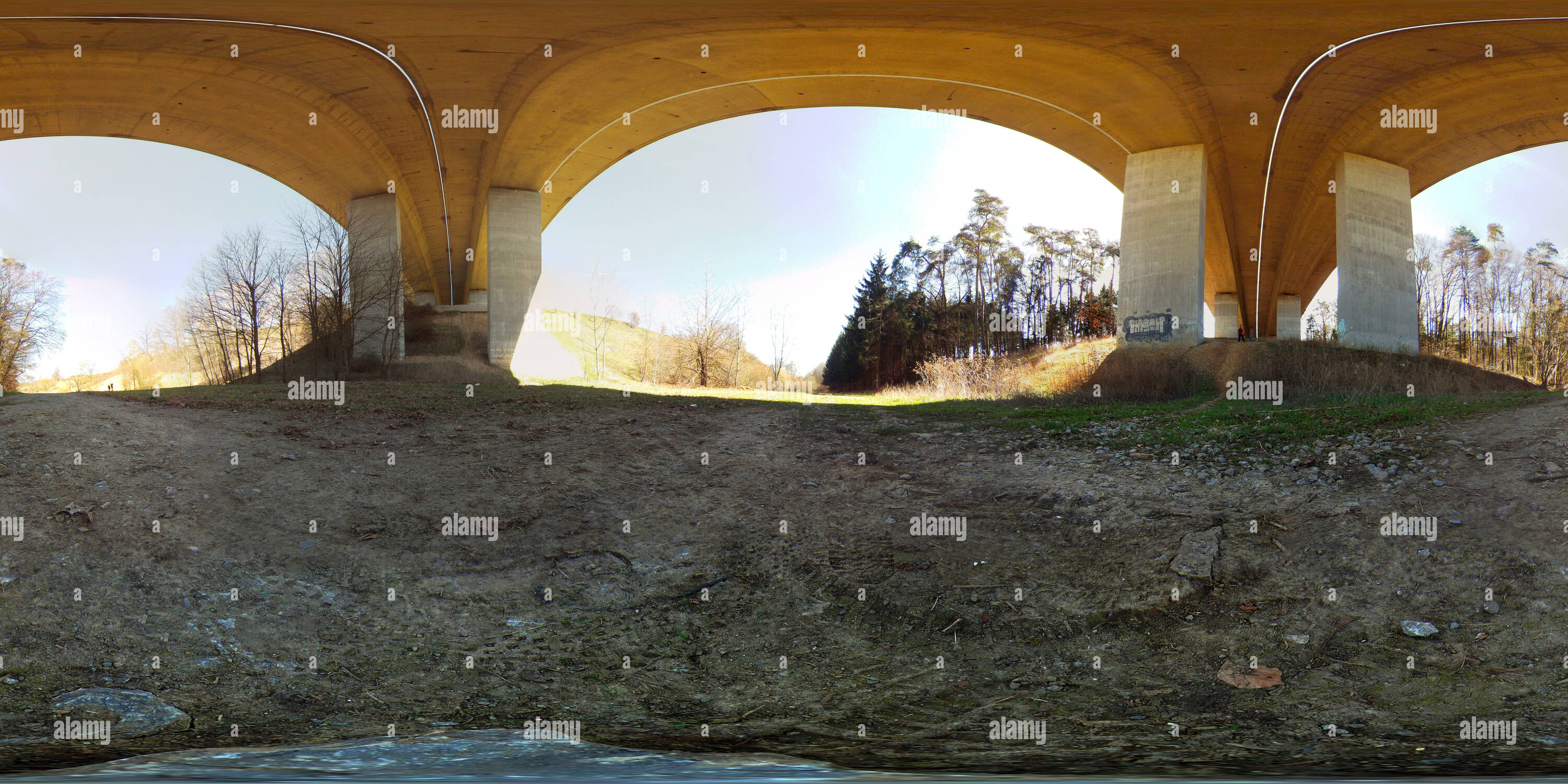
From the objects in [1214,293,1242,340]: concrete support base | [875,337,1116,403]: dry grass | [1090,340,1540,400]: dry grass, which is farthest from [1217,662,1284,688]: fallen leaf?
[1214,293,1242,340]: concrete support base

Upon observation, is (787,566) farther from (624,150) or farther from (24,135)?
(24,135)

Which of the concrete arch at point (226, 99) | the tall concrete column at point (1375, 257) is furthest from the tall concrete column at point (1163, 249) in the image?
the concrete arch at point (226, 99)

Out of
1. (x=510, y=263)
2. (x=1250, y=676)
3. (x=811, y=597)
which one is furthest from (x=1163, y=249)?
(x=1250, y=676)

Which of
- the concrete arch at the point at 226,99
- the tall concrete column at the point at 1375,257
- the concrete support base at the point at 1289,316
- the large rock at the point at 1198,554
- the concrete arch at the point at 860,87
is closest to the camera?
the large rock at the point at 1198,554

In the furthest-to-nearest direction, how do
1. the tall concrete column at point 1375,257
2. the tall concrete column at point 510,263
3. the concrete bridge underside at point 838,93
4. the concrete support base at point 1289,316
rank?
the concrete support base at point 1289,316, the tall concrete column at point 510,263, the tall concrete column at point 1375,257, the concrete bridge underside at point 838,93

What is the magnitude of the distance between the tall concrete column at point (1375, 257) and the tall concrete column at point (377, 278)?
28274 millimetres

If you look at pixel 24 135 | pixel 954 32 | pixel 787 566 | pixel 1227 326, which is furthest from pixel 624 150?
pixel 1227 326

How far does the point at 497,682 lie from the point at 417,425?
8.80m

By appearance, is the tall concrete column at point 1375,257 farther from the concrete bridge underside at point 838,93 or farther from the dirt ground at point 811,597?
the dirt ground at point 811,597

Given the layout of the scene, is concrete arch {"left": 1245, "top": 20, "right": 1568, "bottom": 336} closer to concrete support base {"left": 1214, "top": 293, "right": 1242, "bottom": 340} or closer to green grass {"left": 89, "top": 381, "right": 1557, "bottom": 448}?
green grass {"left": 89, "top": 381, "right": 1557, "bottom": 448}

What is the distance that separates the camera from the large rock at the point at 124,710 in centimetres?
667

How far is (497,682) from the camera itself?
7.68m

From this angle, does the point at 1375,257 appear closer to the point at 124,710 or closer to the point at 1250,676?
the point at 1250,676

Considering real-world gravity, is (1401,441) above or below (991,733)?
above
